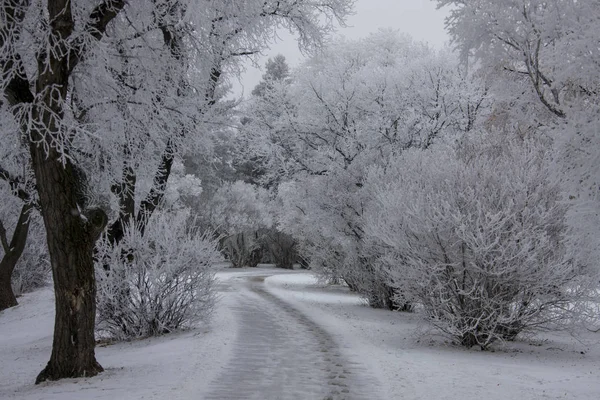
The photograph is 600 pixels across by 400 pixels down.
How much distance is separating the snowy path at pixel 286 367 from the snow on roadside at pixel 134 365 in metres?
0.26

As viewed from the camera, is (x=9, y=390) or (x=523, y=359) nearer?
(x=9, y=390)

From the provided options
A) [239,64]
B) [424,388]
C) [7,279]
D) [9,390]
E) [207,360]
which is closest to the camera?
[424,388]

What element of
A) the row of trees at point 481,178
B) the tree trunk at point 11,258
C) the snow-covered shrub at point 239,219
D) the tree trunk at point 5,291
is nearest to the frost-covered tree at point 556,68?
the row of trees at point 481,178

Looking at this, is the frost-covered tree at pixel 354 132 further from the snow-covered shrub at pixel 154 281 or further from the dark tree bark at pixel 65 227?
the dark tree bark at pixel 65 227

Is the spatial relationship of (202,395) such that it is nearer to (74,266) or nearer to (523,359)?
(74,266)

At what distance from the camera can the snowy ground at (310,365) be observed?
6664 millimetres

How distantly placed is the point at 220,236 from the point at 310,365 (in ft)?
13.5

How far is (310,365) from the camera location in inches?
320

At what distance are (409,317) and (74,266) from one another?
9994mm

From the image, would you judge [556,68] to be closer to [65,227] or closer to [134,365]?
[65,227]

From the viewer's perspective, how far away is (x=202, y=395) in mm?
6355

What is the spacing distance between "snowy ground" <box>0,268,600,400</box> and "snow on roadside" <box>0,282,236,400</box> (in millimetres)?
18

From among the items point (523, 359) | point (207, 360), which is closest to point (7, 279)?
point (207, 360)

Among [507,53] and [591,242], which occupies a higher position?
[507,53]
